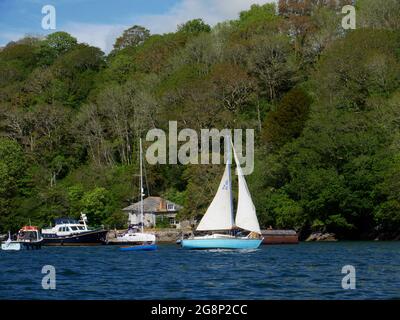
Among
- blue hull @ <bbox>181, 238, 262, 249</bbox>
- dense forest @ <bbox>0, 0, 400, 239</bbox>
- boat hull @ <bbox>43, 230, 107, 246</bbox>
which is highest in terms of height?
dense forest @ <bbox>0, 0, 400, 239</bbox>

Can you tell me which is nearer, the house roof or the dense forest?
the dense forest

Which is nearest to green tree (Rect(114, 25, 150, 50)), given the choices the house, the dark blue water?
the house

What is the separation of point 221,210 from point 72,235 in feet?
81.9

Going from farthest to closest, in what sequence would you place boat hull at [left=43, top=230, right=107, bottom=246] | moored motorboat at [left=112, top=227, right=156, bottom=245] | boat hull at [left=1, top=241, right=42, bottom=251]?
boat hull at [left=43, top=230, right=107, bottom=246]
moored motorboat at [left=112, top=227, right=156, bottom=245]
boat hull at [left=1, top=241, right=42, bottom=251]

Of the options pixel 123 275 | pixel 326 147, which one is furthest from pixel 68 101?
pixel 123 275

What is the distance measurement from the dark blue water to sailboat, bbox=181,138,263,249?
7.37 meters

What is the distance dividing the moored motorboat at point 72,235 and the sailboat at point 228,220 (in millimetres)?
20444

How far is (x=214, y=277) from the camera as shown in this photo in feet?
134

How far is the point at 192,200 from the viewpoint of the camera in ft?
306

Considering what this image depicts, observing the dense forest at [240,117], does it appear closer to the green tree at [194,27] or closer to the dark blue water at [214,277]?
the green tree at [194,27]

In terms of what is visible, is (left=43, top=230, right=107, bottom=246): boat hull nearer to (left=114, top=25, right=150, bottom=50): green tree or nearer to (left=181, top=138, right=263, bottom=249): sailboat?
(left=181, top=138, right=263, bottom=249): sailboat

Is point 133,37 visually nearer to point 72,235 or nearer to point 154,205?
point 154,205

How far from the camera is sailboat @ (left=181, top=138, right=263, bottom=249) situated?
6738 centimetres

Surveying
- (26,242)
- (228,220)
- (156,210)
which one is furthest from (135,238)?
(156,210)
